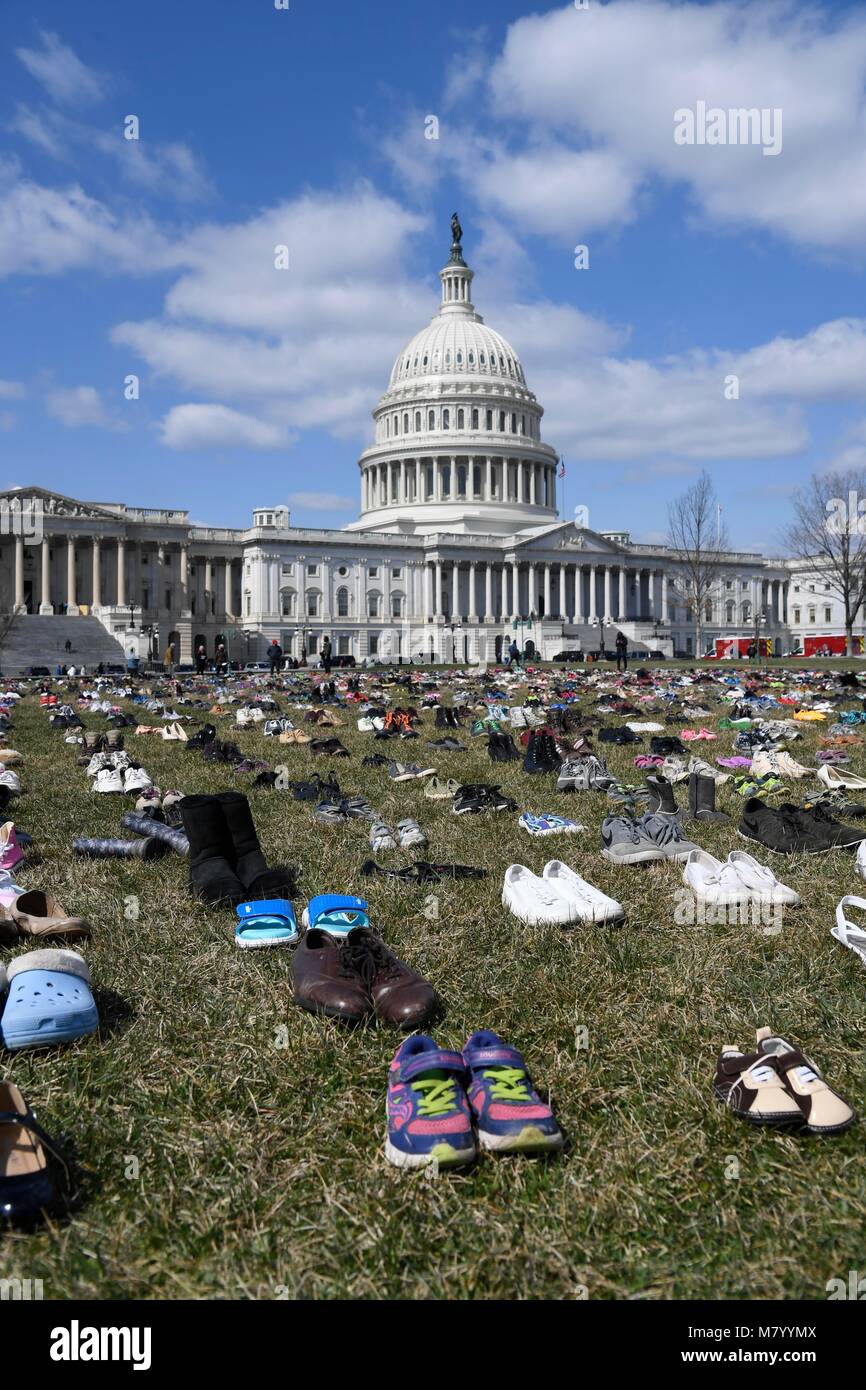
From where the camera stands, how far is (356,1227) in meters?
2.61

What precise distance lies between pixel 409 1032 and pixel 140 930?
6.43ft

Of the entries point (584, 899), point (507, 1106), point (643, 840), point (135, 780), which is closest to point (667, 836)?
point (643, 840)

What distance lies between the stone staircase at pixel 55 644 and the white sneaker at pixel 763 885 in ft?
186

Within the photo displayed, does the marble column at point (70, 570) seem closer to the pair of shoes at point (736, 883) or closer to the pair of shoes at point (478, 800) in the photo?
the pair of shoes at point (478, 800)

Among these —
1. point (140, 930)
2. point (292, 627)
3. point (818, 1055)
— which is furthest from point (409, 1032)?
point (292, 627)

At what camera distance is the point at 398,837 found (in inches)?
290

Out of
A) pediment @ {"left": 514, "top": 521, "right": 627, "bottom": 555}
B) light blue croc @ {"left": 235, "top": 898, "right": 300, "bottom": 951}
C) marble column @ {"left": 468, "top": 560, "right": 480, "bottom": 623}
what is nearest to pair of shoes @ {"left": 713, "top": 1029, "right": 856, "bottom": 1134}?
light blue croc @ {"left": 235, "top": 898, "right": 300, "bottom": 951}

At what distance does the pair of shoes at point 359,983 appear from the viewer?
388 cm

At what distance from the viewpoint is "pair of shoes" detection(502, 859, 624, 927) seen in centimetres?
514

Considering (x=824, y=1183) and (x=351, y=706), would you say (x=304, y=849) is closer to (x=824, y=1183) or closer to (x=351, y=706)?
(x=824, y=1183)

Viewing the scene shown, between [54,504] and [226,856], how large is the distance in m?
86.6

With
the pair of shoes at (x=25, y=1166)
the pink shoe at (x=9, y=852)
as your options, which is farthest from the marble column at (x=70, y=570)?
the pair of shoes at (x=25, y=1166)

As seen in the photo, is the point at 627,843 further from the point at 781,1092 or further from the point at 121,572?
the point at 121,572
